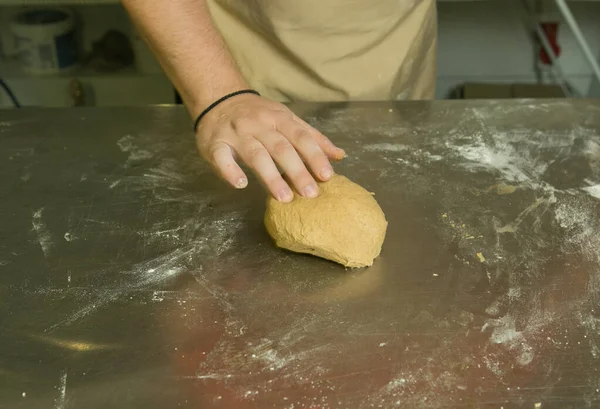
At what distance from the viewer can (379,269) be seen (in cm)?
95

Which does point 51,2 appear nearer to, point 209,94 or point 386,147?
point 209,94

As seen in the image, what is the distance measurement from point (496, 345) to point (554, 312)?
117 mm

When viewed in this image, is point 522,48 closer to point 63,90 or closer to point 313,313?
point 63,90

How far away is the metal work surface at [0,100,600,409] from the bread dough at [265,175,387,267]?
0.11ft

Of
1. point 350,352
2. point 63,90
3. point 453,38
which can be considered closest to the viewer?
point 350,352

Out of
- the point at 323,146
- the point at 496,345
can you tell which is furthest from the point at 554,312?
the point at 323,146

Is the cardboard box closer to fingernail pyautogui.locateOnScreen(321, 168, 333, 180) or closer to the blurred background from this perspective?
the blurred background

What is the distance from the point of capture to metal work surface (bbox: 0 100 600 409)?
0.78 metres

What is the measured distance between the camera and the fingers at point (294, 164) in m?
0.92

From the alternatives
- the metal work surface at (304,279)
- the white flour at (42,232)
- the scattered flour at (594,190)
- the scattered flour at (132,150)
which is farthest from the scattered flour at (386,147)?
the white flour at (42,232)

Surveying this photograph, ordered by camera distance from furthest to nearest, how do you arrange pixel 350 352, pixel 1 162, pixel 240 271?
pixel 1 162 → pixel 240 271 → pixel 350 352

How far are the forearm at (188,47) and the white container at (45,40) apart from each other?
109 cm

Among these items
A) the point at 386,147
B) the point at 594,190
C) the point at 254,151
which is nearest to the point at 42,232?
the point at 254,151

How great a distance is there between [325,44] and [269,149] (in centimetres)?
51
